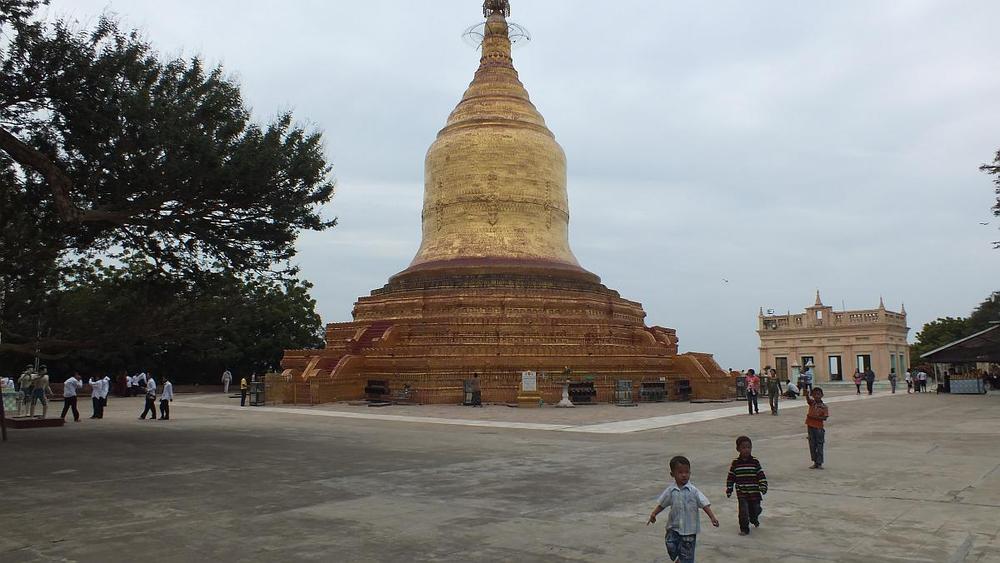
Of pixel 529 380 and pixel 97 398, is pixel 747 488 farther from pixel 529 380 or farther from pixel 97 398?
pixel 97 398

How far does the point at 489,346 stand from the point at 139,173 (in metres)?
14.4

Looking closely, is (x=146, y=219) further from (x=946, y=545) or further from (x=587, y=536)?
(x=946, y=545)

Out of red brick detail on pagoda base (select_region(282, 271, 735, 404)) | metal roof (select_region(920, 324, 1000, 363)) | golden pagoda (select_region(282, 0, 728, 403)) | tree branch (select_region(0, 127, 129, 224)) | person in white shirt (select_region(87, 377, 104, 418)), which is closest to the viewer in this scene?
tree branch (select_region(0, 127, 129, 224))

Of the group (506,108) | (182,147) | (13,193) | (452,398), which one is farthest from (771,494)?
(506,108)

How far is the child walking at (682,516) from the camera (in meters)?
5.06

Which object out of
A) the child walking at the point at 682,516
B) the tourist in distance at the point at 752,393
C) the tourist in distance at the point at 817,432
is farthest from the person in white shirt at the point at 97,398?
the child walking at the point at 682,516

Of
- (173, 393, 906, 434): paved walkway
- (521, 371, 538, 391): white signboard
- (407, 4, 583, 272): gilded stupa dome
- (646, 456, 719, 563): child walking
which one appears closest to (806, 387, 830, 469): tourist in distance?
(646, 456, 719, 563): child walking

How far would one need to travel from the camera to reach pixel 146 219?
13.4 m

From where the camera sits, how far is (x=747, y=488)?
6.49m

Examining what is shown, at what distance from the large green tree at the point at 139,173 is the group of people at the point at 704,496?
9712 millimetres

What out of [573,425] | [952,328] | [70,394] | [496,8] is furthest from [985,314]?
[70,394]

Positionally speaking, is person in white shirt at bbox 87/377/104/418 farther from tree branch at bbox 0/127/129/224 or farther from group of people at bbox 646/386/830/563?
group of people at bbox 646/386/830/563

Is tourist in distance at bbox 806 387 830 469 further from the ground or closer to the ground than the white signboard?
closer to the ground

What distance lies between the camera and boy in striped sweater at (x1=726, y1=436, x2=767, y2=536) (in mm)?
6469
